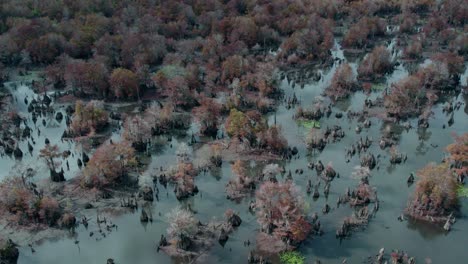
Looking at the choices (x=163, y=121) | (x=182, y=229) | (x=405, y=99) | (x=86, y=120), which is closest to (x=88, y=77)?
(x=86, y=120)

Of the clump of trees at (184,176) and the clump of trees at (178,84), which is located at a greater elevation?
the clump of trees at (178,84)

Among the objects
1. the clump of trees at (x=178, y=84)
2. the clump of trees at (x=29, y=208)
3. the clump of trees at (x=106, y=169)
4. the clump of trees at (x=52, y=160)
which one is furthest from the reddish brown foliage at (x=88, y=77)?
the clump of trees at (x=29, y=208)

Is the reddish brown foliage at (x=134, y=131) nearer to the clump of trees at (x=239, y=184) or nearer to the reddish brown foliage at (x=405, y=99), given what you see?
the clump of trees at (x=239, y=184)

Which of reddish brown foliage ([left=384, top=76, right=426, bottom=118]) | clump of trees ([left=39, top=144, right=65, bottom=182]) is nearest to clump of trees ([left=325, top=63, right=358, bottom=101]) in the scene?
reddish brown foliage ([left=384, top=76, right=426, bottom=118])

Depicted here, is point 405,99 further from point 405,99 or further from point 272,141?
point 272,141

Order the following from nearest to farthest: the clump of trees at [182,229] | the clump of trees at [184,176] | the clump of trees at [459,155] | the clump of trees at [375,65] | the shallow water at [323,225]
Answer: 1. the clump of trees at [182,229]
2. the shallow water at [323,225]
3. the clump of trees at [184,176]
4. the clump of trees at [459,155]
5. the clump of trees at [375,65]

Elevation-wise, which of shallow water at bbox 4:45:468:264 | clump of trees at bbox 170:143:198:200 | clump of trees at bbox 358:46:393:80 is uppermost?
clump of trees at bbox 358:46:393:80

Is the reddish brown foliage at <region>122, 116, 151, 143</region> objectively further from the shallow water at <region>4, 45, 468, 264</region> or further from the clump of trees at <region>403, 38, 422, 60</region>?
the clump of trees at <region>403, 38, 422, 60</region>

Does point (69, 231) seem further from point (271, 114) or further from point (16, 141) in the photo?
point (271, 114)
